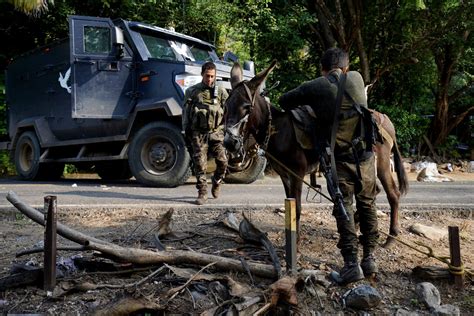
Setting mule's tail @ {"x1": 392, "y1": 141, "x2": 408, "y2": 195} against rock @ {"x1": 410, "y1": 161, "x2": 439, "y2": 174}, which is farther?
rock @ {"x1": 410, "y1": 161, "x2": 439, "y2": 174}

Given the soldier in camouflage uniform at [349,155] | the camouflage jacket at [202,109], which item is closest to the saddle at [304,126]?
the soldier in camouflage uniform at [349,155]

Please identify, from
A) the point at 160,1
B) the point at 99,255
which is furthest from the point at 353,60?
the point at 99,255

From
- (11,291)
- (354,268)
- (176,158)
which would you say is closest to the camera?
(11,291)

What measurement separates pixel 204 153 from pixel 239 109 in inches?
105

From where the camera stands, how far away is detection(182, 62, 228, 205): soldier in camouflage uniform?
6398 millimetres

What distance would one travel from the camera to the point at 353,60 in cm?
1647

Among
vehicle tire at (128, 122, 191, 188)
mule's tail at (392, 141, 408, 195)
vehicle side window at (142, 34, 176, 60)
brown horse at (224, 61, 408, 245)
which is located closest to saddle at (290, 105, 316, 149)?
brown horse at (224, 61, 408, 245)

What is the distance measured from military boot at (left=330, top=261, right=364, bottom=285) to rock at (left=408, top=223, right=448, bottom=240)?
208 centimetres

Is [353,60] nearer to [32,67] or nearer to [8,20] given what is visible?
[32,67]

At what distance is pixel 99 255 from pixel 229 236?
1.45 m

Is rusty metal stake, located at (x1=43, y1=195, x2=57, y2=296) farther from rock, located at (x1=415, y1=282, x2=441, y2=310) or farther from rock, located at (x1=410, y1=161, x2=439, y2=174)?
rock, located at (x1=410, y1=161, x2=439, y2=174)

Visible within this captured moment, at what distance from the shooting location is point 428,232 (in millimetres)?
5328

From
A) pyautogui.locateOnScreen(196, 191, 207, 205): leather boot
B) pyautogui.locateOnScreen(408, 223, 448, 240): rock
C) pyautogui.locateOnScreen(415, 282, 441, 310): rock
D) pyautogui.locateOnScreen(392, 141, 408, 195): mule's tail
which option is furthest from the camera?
pyautogui.locateOnScreen(196, 191, 207, 205): leather boot

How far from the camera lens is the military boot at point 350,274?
353cm
